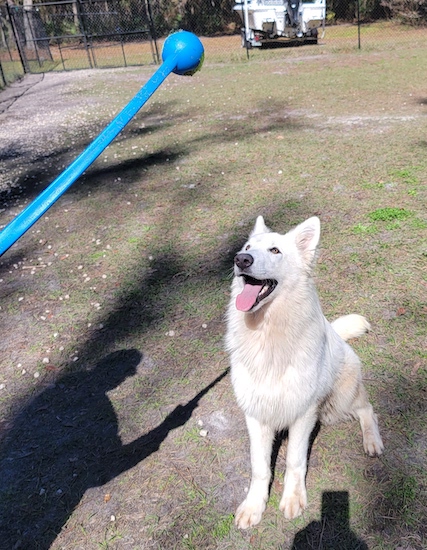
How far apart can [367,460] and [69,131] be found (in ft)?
33.2

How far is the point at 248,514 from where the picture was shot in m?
2.27

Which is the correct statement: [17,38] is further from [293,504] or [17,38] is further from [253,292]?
[293,504]

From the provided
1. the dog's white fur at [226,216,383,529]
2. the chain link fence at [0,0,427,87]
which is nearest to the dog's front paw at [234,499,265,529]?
the dog's white fur at [226,216,383,529]

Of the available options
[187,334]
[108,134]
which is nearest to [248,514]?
[187,334]

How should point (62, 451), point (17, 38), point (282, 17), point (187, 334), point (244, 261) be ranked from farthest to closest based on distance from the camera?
1. point (17, 38)
2. point (282, 17)
3. point (187, 334)
4. point (62, 451)
5. point (244, 261)

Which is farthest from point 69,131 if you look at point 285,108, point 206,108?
point 285,108

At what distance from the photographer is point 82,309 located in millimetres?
4141

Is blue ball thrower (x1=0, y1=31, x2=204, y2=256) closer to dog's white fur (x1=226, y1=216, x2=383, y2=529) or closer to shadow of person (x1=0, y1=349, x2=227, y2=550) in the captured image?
dog's white fur (x1=226, y1=216, x2=383, y2=529)

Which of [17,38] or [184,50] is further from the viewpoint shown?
[17,38]

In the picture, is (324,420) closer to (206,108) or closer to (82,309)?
(82,309)

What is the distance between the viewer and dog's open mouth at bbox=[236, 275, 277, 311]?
2.07 m

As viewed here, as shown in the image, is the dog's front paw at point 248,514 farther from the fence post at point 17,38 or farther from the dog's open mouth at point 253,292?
the fence post at point 17,38

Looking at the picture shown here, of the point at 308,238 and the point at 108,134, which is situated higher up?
the point at 108,134

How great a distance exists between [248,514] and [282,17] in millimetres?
20226
